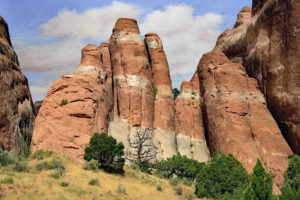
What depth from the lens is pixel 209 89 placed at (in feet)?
154

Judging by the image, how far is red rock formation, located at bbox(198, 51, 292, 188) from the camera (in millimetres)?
38594

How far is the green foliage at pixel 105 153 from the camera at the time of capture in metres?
29.9

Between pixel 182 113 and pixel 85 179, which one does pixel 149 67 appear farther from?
pixel 85 179

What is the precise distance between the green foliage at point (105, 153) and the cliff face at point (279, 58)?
23544mm

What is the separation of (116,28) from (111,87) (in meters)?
11.1

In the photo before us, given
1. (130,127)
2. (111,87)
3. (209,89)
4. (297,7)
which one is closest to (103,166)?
(130,127)

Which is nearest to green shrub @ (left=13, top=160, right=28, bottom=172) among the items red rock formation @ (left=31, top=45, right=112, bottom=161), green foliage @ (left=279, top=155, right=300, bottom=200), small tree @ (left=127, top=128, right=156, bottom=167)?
red rock formation @ (left=31, top=45, right=112, bottom=161)

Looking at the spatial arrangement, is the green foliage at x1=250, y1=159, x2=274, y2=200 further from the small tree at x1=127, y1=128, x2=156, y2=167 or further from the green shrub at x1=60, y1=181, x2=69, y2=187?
the small tree at x1=127, y1=128, x2=156, y2=167

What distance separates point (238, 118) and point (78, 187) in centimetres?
2818

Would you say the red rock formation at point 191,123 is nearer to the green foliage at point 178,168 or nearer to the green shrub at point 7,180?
the green foliage at point 178,168

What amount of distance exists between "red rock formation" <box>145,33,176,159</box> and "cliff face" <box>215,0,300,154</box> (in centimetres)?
1480

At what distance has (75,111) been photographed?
37.5m

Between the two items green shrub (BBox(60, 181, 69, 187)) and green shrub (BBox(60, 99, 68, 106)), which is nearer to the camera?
green shrub (BBox(60, 181, 69, 187))

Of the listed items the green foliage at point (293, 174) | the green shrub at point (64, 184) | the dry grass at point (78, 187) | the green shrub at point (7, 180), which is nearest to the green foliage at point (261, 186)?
the dry grass at point (78, 187)
